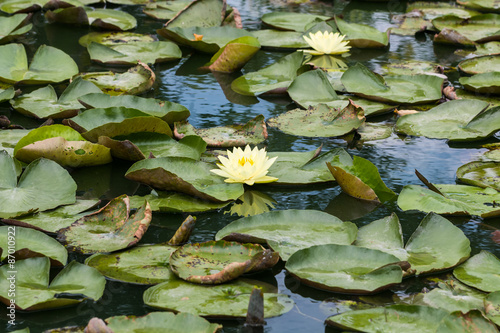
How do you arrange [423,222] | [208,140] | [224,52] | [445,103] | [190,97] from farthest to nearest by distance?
[224,52] < [190,97] < [445,103] < [208,140] < [423,222]

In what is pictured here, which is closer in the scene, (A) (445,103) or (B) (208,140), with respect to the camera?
(B) (208,140)

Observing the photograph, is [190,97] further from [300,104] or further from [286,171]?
[286,171]

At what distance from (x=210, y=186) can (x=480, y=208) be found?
95cm

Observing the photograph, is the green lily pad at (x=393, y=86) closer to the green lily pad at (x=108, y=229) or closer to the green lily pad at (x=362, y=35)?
the green lily pad at (x=362, y=35)

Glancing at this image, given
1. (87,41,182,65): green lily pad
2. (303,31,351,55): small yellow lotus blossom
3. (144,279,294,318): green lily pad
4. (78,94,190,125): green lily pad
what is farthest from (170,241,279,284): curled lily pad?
(303,31,351,55): small yellow lotus blossom

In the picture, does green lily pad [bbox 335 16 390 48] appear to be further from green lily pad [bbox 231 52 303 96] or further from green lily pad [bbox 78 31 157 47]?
green lily pad [bbox 78 31 157 47]

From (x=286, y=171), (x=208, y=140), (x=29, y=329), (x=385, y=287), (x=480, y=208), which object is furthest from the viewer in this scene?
(x=208, y=140)

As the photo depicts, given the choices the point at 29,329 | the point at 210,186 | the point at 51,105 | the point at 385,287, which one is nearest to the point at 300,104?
the point at 210,186

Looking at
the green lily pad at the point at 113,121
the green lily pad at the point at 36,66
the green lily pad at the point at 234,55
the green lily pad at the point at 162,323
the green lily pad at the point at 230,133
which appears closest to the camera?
the green lily pad at the point at 162,323

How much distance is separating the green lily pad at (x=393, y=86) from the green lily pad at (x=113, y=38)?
1551mm

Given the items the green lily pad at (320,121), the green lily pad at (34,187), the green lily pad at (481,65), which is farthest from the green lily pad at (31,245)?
the green lily pad at (481,65)

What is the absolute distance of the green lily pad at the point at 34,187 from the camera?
2.03m

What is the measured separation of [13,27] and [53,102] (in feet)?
4.67

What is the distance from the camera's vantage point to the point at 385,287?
1633mm
